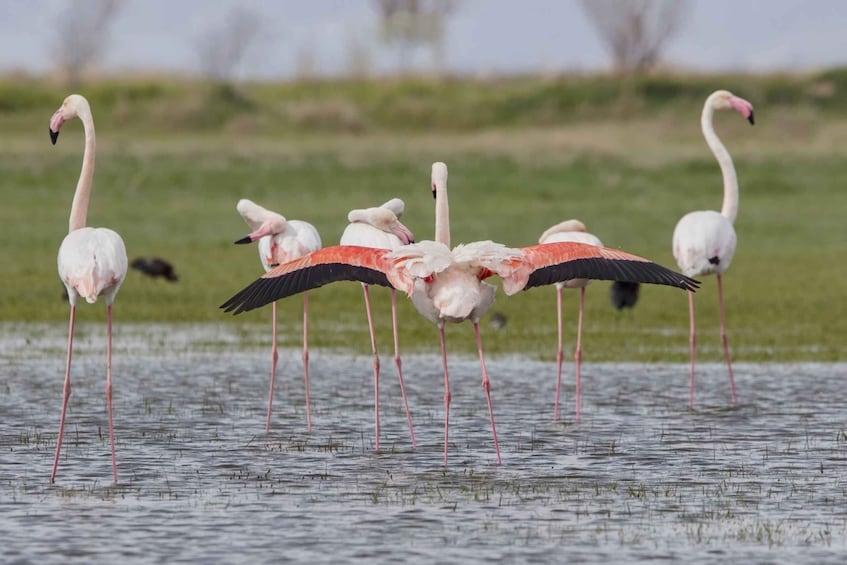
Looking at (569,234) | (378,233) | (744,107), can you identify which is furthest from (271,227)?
(744,107)

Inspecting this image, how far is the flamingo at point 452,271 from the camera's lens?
29.9 ft

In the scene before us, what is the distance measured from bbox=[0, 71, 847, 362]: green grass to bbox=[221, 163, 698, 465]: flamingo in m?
5.62

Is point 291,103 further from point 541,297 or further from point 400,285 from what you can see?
point 400,285

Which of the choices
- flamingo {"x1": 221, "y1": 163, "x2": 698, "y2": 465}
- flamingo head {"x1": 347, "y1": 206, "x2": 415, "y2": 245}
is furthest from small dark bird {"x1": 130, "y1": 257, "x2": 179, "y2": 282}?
flamingo {"x1": 221, "y1": 163, "x2": 698, "y2": 465}

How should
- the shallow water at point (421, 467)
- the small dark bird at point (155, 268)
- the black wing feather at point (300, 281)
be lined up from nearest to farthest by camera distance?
the shallow water at point (421, 467), the black wing feather at point (300, 281), the small dark bird at point (155, 268)

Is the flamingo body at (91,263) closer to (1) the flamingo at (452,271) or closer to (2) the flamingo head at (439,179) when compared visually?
(1) the flamingo at (452,271)

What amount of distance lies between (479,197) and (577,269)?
24.3 m

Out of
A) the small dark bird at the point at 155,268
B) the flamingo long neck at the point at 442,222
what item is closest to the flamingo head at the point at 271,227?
the flamingo long neck at the point at 442,222

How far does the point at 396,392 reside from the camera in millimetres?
12789

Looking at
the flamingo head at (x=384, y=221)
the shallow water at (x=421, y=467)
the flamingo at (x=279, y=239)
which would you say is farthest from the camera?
the flamingo at (x=279, y=239)

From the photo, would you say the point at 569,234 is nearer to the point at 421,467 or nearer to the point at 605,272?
the point at 605,272

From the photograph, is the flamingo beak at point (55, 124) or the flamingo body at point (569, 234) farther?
the flamingo body at point (569, 234)

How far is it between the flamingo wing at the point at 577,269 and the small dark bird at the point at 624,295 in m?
8.48

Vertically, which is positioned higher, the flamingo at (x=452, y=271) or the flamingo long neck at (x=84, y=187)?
the flamingo long neck at (x=84, y=187)
